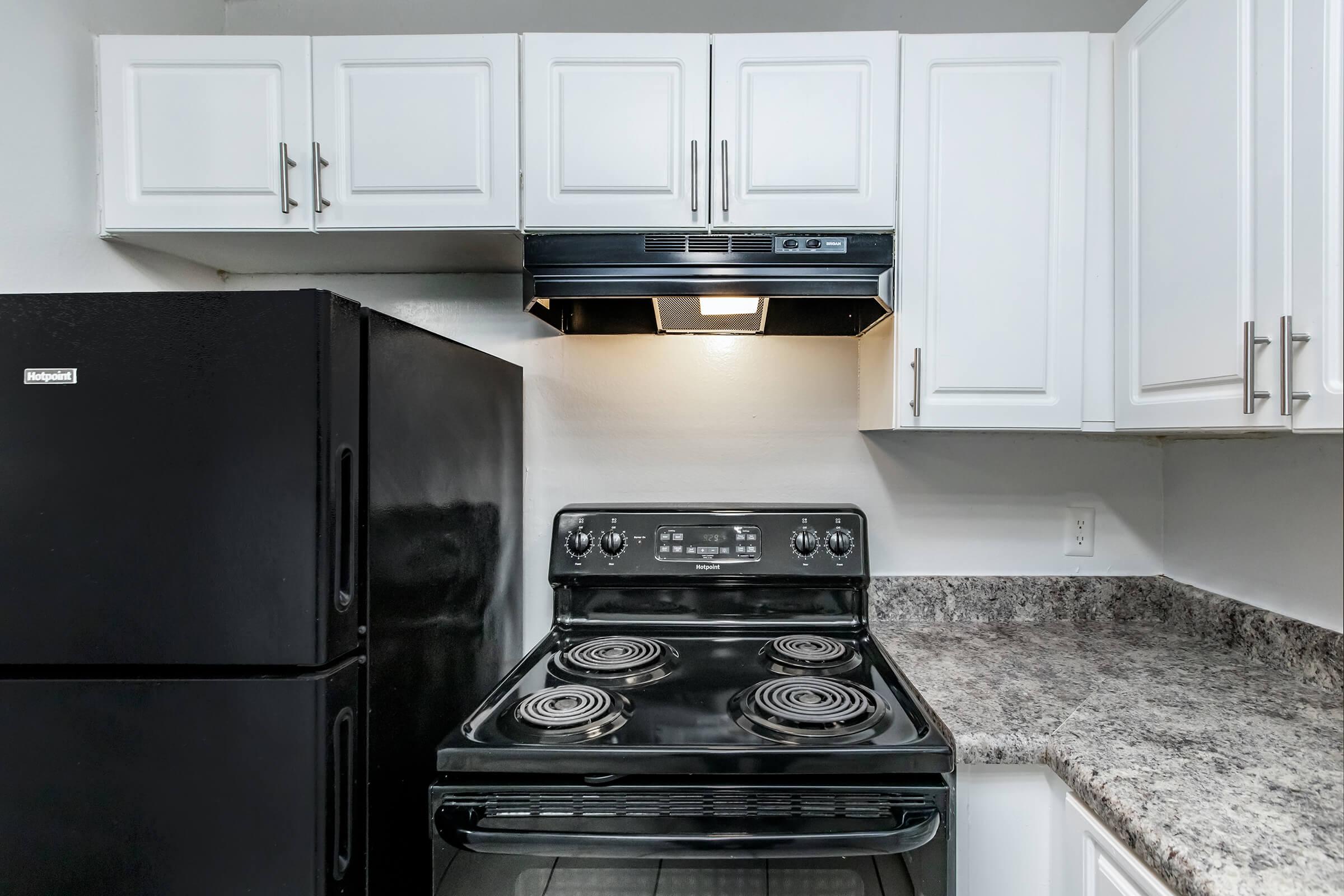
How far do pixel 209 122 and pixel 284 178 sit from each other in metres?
0.19

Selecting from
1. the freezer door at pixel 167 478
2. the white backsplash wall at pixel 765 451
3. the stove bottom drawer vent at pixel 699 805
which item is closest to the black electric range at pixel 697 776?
the stove bottom drawer vent at pixel 699 805

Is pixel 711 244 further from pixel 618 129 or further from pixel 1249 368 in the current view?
pixel 1249 368

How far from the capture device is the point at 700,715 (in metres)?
1.09

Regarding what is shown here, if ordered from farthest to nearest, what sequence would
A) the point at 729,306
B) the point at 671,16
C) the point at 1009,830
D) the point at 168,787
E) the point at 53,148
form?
the point at 671,16
the point at 729,306
the point at 53,148
the point at 1009,830
the point at 168,787

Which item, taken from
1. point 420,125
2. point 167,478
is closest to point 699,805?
point 167,478

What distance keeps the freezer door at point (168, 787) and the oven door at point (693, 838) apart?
0.20m

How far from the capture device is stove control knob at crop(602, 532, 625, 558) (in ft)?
5.13

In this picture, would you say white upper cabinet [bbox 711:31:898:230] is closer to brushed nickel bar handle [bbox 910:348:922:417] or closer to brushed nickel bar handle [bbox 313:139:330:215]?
brushed nickel bar handle [bbox 910:348:922:417]

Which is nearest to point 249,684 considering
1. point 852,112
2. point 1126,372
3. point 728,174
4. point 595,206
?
point 595,206

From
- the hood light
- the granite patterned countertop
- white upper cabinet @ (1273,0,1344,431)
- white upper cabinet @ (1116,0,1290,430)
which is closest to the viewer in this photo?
the granite patterned countertop

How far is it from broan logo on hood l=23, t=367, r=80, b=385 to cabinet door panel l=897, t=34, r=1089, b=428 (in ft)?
4.47

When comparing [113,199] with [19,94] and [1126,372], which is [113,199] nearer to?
[19,94]

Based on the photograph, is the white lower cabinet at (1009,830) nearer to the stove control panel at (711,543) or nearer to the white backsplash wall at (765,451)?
the stove control panel at (711,543)

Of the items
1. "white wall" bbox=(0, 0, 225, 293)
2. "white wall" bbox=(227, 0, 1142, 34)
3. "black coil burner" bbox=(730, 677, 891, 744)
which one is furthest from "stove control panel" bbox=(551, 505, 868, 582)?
"white wall" bbox=(227, 0, 1142, 34)
